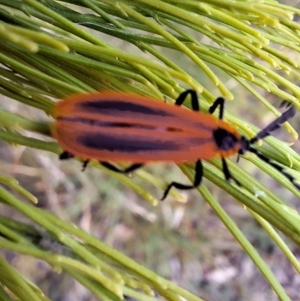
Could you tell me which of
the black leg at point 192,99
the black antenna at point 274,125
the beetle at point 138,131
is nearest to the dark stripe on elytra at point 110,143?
the beetle at point 138,131

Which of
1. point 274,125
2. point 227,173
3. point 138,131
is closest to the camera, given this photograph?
point 227,173

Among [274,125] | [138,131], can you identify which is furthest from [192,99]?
[274,125]

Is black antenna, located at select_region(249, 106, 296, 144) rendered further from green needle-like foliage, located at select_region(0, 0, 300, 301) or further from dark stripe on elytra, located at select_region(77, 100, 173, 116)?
dark stripe on elytra, located at select_region(77, 100, 173, 116)

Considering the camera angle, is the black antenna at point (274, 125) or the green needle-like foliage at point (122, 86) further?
the black antenna at point (274, 125)

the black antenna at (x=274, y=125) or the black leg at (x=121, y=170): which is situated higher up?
the black antenna at (x=274, y=125)

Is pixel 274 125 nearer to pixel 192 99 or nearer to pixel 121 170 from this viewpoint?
pixel 192 99

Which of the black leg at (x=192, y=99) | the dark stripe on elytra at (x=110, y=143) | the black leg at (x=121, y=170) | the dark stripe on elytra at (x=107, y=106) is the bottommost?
the black leg at (x=121, y=170)

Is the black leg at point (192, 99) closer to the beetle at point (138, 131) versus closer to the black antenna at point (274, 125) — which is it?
the beetle at point (138, 131)

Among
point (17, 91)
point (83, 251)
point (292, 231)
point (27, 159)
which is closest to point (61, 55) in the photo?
point (17, 91)
